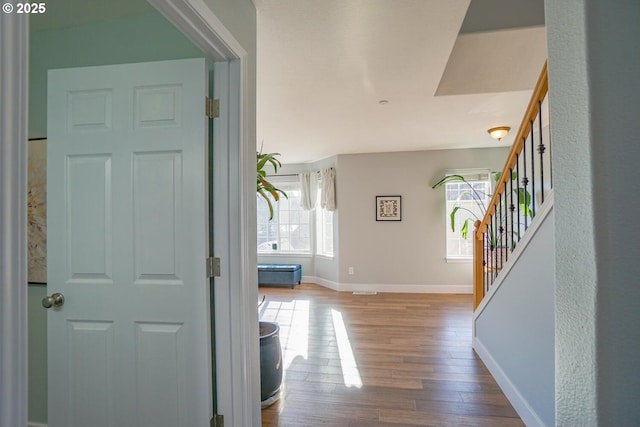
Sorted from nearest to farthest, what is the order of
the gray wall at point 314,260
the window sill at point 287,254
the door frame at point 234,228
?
the door frame at point 234,228 < the gray wall at point 314,260 < the window sill at point 287,254

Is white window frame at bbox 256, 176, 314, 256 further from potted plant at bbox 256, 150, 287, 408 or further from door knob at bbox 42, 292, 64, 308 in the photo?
door knob at bbox 42, 292, 64, 308

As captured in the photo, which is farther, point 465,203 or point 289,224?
point 289,224

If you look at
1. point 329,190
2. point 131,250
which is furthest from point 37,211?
point 329,190

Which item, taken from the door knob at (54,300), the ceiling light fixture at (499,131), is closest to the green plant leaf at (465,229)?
the ceiling light fixture at (499,131)

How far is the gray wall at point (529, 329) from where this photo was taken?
1.65m

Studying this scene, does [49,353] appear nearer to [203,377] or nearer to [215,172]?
[203,377]

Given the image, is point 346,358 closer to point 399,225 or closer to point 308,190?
point 399,225

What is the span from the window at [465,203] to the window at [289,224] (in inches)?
102

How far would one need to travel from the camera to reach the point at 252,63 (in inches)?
62.9

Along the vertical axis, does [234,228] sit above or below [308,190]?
below

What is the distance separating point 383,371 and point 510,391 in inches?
35.1

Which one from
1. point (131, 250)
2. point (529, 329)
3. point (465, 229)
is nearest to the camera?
point (131, 250)

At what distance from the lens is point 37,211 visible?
1686mm

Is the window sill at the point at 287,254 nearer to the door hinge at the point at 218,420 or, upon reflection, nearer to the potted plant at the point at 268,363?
the potted plant at the point at 268,363
